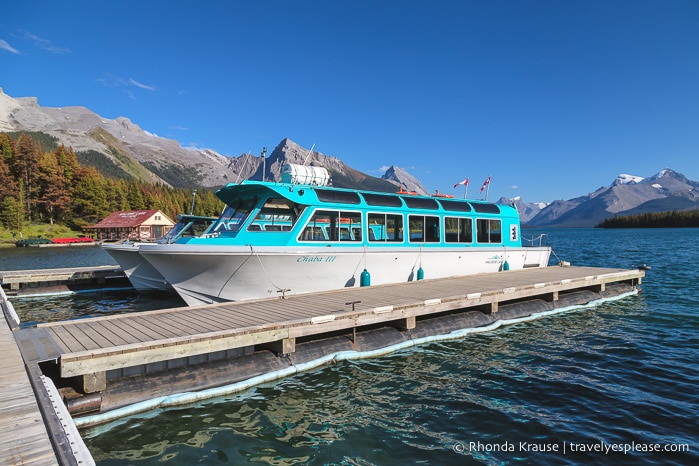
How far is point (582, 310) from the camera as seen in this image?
15.5 meters

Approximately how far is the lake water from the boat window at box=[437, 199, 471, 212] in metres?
6.90

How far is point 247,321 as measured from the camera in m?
8.98

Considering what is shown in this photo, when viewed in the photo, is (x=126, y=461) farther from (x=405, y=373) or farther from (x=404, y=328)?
(x=404, y=328)

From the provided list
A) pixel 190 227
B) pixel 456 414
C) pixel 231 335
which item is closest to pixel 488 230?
pixel 456 414

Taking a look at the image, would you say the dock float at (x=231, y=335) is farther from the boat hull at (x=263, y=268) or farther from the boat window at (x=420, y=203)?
the boat window at (x=420, y=203)

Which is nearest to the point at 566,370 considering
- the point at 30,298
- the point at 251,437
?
the point at 251,437

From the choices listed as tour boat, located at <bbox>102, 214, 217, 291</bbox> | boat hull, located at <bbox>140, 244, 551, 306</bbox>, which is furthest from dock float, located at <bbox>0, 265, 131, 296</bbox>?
boat hull, located at <bbox>140, 244, 551, 306</bbox>

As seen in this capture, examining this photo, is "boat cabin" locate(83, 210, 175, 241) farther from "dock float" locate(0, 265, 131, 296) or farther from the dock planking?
the dock planking

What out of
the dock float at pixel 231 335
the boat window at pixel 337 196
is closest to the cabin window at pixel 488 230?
the dock float at pixel 231 335

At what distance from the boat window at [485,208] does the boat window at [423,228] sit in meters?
2.81

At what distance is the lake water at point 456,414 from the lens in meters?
6.00

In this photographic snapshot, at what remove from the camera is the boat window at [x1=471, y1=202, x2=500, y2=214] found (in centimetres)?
1822

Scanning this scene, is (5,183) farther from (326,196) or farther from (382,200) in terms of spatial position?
(382,200)

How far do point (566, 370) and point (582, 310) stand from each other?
7.26m
